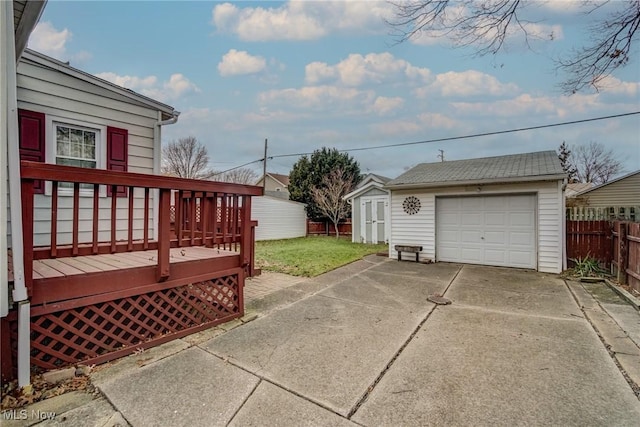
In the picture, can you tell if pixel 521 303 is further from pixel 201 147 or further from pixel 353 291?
pixel 201 147

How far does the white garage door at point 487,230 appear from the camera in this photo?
7.34 metres

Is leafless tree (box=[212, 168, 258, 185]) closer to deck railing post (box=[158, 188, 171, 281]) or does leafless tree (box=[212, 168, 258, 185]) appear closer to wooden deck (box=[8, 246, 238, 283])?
wooden deck (box=[8, 246, 238, 283])

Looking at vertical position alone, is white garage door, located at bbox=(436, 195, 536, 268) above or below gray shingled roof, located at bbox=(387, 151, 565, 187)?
below

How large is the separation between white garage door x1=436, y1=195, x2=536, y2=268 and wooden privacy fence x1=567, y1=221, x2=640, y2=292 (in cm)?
91

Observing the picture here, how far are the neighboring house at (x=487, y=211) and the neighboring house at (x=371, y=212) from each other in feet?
12.8

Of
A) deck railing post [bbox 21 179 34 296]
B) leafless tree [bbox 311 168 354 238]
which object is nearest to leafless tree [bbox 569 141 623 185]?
leafless tree [bbox 311 168 354 238]

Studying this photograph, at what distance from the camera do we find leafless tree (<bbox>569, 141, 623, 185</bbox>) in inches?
1007

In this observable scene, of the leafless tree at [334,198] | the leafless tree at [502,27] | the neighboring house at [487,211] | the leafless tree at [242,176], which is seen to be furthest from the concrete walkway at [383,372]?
the leafless tree at [242,176]

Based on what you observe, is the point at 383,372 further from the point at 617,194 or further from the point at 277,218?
the point at 617,194

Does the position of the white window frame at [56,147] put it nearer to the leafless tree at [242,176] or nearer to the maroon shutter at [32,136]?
the maroon shutter at [32,136]

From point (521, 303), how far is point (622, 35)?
420 centimetres

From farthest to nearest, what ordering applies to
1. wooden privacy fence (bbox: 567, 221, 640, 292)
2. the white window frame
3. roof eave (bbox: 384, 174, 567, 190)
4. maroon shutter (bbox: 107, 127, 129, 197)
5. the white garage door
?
1. the white garage door
2. roof eave (bbox: 384, 174, 567, 190)
3. wooden privacy fence (bbox: 567, 221, 640, 292)
4. maroon shutter (bbox: 107, 127, 129, 197)
5. the white window frame

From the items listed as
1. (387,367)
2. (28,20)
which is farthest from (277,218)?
(387,367)

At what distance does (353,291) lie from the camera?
5.31m
